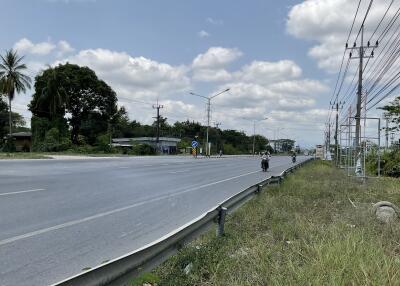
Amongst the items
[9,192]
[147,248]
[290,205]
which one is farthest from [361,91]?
[147,248]

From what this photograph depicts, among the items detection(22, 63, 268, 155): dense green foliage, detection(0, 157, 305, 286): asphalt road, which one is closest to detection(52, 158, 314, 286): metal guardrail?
detection(0, 157, 305, 286): asphalt road

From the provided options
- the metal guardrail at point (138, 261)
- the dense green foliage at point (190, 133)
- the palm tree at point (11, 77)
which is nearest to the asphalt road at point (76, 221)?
the metal guardrail at point (138, 261)

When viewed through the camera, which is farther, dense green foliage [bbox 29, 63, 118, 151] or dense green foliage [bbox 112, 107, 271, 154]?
dense green foliage [bbox 112, 107, 271, 154]

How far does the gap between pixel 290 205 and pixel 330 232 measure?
5080mm

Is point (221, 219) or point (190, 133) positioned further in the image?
point (190, 133)

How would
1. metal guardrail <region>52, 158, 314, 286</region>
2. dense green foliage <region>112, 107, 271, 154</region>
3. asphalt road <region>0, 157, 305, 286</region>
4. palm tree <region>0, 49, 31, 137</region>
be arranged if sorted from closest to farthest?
1. metal guardrail <region>52, 158, 314, 286</region>
2. asphalt road <region>0, 157, 305, 286</region>
3. palm tree <region>0, 49, 31, 137</region>
4. dense green foliage <region>112, 107, 271, 154</region>

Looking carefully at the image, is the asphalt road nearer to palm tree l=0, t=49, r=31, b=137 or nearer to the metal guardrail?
→ the metal guardrail

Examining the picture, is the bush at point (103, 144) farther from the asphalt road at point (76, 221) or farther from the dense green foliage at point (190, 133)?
the asphalt road at point (76, 221)

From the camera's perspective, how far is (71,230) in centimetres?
887

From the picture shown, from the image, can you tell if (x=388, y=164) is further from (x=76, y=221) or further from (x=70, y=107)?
(x=70, y=107)

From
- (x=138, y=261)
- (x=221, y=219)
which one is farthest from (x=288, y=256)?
(x=138, y=261)

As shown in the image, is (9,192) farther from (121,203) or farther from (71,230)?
(71,230)

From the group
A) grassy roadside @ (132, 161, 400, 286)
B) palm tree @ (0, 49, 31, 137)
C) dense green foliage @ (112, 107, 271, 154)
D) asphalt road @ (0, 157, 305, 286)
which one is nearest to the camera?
grassy roadside @ (132, 161, 400, 286)

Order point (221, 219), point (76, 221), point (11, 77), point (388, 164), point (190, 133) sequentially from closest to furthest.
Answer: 1. point (221, 219)
2. point (76, 221)
3. point (388, 164)
4. point (11, 77)
5. point (190, 133)
